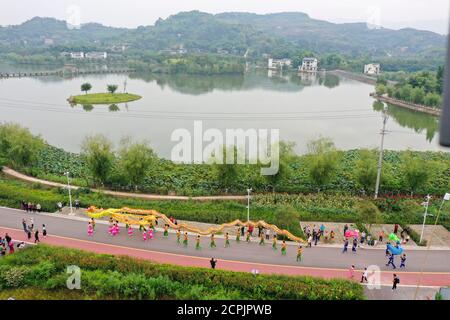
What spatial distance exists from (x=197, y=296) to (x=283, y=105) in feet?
112

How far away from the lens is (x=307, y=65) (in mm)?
81438

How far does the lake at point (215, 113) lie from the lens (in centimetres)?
2909

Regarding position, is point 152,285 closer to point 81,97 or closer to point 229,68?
point 81,97

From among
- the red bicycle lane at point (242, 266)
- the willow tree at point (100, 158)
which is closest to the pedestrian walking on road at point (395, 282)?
the red bicycle lane at point (242, 266)

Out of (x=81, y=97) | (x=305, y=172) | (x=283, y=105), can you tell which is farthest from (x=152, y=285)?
(x=81, y=97)

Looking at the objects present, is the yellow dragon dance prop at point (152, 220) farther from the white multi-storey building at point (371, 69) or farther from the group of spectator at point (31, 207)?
the white multi-storey building at point (371, 69)

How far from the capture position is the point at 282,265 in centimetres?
1067

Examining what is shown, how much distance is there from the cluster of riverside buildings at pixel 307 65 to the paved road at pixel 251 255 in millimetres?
71856

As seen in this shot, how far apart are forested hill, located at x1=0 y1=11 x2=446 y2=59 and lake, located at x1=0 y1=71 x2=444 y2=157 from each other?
187 ft

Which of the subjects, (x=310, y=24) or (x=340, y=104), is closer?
(x=340, y=104)

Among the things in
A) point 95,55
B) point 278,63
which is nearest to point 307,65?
point 278,63

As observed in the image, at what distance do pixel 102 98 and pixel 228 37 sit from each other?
101452 mm

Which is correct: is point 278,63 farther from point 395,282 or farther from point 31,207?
A: point 395,282

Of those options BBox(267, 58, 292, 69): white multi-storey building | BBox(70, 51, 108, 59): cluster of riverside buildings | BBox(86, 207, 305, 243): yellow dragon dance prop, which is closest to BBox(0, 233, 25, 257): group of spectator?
BBox(86, 207, 305, 243): yellow dragon dance prop
